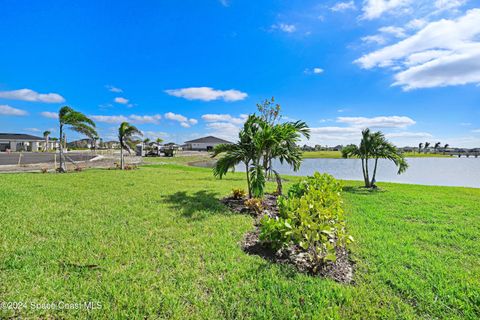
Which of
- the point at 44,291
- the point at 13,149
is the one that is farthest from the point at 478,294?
the point at 13,149

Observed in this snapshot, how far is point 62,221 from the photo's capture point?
4758mm

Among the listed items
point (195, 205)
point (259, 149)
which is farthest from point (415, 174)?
point (195, 205)

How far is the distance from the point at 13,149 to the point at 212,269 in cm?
5896

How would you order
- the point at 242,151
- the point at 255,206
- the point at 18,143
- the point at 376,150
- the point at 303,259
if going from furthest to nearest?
the point at 18,143 < the point at 376,150 < the point at 242,151 < the point at 255,206 < the point at 303,259

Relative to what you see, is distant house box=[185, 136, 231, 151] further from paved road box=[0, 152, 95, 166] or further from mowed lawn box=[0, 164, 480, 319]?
mowed lawn box=[0, 164, 480, 319]

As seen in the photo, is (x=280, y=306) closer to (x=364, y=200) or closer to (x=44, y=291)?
(x=44, y=291)

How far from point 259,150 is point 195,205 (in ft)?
8.14

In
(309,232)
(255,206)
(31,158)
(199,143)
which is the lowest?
(255,206)

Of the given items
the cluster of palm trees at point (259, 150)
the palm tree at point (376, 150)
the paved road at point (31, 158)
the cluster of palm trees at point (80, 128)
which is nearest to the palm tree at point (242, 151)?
the cluster of palm trees at point (259, 150)

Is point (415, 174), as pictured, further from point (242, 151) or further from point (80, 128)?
point (80, 128)

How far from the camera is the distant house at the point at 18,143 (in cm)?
4300

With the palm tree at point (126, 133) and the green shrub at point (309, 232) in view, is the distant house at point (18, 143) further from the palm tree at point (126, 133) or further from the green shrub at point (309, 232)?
the green shrub at point (309, 232)

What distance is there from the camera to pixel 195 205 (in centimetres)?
647

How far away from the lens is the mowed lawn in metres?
2.32
